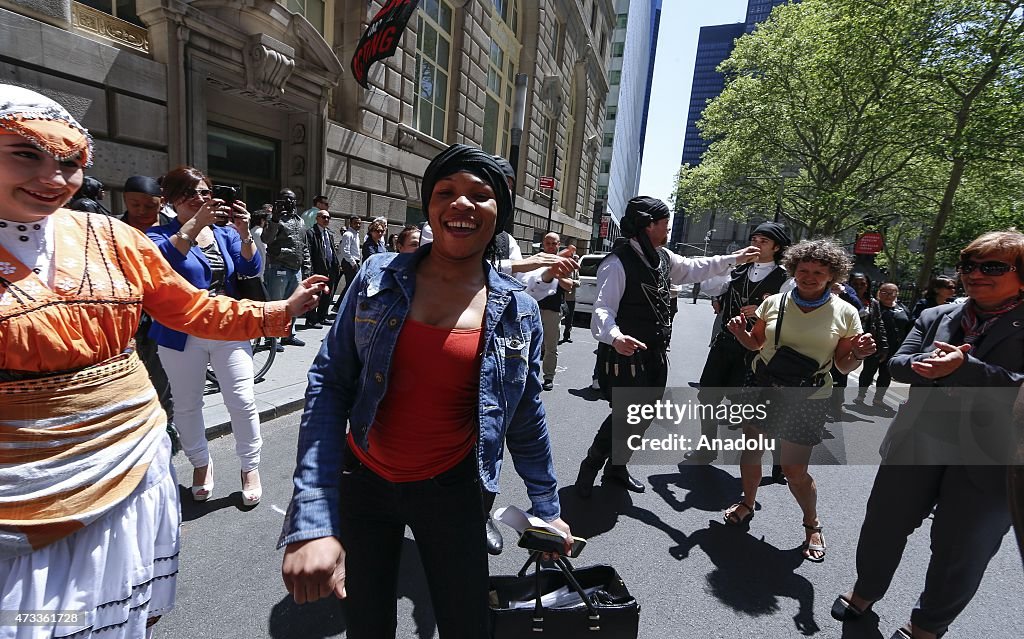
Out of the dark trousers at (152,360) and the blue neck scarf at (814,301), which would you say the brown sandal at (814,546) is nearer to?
A: the blue neck scarf at (814,301)

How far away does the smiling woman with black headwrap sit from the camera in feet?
5.12

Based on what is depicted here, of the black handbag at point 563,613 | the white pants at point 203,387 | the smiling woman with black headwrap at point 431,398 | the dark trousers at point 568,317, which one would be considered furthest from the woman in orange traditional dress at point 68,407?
the dark trousers at point 568,317

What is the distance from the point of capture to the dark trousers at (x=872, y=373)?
8.04 meters

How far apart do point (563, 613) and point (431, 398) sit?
1.20 metres

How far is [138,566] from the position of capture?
153 centimetres

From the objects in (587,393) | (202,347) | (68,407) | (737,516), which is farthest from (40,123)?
(587,393)

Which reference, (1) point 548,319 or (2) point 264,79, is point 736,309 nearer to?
(1) point 548,319

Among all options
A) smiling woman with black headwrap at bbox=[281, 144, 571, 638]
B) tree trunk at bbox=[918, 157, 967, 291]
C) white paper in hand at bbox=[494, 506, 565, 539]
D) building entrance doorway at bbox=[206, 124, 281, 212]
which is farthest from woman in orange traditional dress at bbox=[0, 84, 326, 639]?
tree trunk at bbox=[918, 157, 967, 291]

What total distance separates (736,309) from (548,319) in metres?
2.82

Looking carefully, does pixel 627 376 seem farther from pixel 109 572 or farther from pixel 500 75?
pixel 500 75

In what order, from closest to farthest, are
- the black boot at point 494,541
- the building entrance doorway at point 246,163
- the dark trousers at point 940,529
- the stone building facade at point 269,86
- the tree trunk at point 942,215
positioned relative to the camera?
the dark trousers at point 940,529
the black boot at point 494,541
the stone building facade at point 269,86
the building entrance doorway at point 246,163
the tree trunk at point 942,215

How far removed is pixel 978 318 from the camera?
237 centimetres

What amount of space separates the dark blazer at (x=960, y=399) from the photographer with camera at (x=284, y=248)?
7202mm

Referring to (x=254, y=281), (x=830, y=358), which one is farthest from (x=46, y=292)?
(x=830, y=358)
